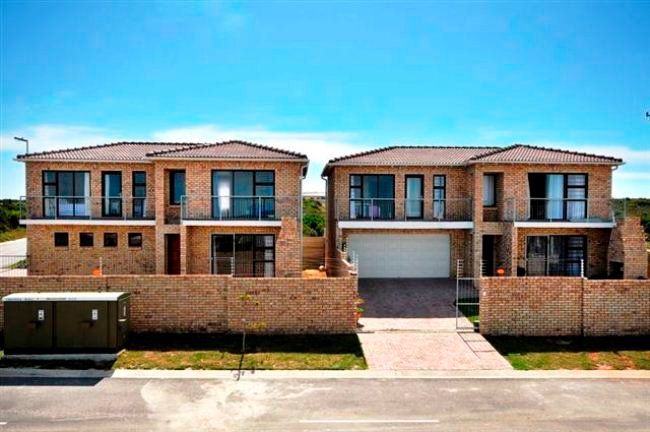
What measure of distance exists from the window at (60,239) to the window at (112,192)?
5.98 ft

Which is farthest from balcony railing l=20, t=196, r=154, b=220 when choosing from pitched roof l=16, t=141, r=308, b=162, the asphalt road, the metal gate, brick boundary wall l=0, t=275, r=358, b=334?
the metal gate

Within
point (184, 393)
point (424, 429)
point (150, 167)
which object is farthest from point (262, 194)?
point (424, 429)

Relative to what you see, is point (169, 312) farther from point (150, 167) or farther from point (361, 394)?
point (150, 167)

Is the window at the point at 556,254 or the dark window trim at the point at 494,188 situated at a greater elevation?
the dark window trim at the point at 494,188

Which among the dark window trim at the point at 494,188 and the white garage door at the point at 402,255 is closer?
the dark window trim at the point at 494,188

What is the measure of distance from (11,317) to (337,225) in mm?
12229

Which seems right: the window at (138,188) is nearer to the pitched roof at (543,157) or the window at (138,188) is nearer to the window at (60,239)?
the window at (60,239)

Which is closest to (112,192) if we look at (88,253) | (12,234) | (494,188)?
(88,253)

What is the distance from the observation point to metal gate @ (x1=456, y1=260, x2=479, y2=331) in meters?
15.2

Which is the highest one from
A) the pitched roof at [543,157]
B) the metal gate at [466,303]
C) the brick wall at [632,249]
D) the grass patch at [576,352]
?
the pitched roof at [543,157]

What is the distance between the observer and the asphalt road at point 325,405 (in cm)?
893

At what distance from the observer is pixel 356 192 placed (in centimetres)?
2180

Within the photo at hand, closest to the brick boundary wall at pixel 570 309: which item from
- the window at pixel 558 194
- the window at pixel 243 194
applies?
the window at pixel 558 194

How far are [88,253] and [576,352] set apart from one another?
720 inches
